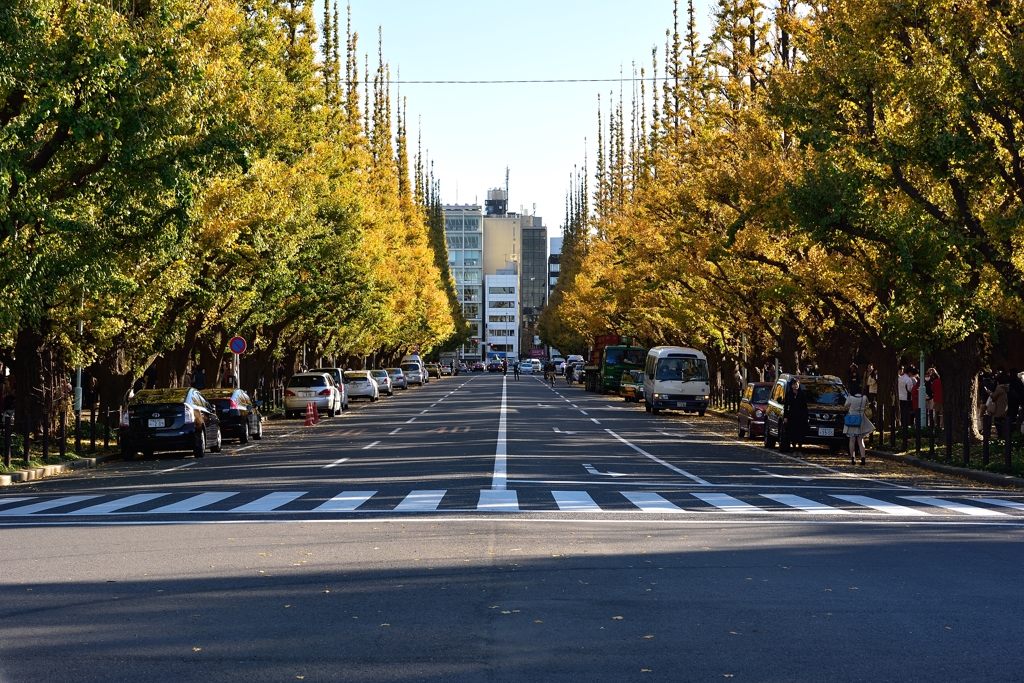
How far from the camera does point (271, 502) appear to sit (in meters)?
17.7

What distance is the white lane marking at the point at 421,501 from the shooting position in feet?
54.1

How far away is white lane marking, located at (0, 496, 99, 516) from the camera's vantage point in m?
16.8

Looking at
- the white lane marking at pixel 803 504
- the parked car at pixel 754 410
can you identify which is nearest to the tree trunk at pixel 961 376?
the parked car at pixel 754 410

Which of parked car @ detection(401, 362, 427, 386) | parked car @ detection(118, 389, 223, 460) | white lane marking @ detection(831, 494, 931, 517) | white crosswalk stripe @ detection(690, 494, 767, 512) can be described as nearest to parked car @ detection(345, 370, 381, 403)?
parked car @ detection(401, 362, 427, 386)

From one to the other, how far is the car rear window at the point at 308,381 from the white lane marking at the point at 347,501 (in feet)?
98.6

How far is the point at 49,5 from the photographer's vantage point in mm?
19812

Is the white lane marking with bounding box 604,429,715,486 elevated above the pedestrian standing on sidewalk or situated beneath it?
situated beneath

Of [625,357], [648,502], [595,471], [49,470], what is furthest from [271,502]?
[625,357]

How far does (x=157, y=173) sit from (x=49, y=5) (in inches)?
135

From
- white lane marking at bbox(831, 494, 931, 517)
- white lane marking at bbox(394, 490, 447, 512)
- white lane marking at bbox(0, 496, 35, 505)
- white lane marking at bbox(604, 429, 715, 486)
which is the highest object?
white lane marking at bbox(394, 490, 447, 512)

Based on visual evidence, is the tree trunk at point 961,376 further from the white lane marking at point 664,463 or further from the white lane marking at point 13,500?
the white lane marking at point 13,500

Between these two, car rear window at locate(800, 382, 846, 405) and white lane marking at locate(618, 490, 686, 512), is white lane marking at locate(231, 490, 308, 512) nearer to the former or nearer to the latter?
white lane marking at locate(618, 490, 686, 512)

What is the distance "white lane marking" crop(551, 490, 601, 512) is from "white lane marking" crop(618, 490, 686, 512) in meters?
Answer: 0.60

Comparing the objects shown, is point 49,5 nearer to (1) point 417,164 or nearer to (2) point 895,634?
(2) point 895,634
